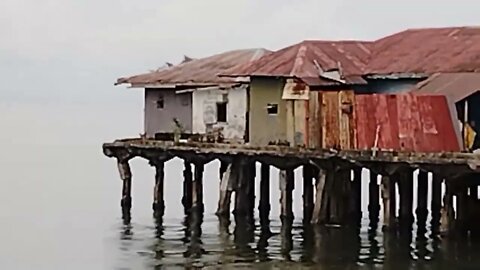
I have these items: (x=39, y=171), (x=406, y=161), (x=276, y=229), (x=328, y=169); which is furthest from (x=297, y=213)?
(x=39, y=171)

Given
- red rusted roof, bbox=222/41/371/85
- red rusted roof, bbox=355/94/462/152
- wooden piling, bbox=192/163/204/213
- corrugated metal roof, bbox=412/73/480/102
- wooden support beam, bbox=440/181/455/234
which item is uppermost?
red rusted roof, bbox=222/41/371/85

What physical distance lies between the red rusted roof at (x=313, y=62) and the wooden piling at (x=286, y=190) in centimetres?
323

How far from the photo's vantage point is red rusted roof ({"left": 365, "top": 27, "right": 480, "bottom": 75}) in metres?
40.0

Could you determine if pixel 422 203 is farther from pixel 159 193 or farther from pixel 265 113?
pixel 159 193

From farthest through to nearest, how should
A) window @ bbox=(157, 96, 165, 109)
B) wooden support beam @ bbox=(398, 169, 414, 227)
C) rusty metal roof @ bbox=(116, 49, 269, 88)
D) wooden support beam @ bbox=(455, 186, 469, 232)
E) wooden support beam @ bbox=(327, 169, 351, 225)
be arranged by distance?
window @ bbox=(157, 96, 165, 109)
rusty metal roof @ bbox=(116, 49, 269, 88)
wooden support beam @ bbox=(327, 169, 351, 225)
wooden support beam @ bbox=(398, 169, 414, 227)
wooden support beam @ bbox=(455, 186, 469, 232)

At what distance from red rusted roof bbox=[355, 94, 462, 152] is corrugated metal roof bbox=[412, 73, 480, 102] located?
0.39 metres

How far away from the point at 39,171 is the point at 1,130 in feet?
247

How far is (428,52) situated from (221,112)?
24.1 feet

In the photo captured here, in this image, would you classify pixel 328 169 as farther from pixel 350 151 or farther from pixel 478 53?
pixel 478 53

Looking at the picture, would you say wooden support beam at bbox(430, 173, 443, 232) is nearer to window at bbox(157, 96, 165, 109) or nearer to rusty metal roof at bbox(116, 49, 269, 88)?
rusty metal roof at bbox(116, 49, 269, 88)

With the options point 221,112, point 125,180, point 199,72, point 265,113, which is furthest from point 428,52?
point 125,180

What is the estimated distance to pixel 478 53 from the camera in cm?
4022

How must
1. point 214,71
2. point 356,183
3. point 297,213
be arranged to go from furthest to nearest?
point 297,213, point 214,71, point 356,183

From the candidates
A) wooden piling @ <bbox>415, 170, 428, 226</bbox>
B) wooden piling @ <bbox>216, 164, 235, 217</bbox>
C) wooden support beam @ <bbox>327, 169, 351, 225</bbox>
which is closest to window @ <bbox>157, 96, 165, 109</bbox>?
wooden piling @ <bbox>216, 164, 235, 217</bbox>
